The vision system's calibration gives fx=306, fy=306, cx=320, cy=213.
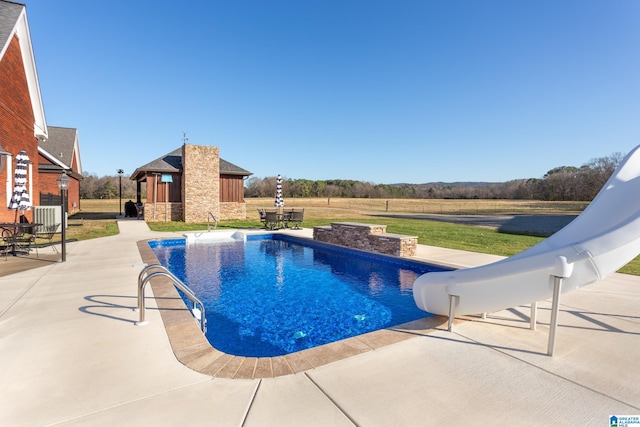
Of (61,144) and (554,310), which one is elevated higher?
(61,144)

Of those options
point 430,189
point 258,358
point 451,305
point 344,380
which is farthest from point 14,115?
point 430,189

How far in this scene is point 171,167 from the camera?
20.3 m

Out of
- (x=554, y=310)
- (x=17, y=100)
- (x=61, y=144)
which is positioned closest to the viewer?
(x=554, y=310)

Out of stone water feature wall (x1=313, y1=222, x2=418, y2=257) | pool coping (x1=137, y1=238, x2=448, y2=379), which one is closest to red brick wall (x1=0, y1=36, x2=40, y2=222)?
stone water feature wall (x1=313, y1=222, x2=418, y2=257)

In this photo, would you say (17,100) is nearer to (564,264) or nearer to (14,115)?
(14,115)

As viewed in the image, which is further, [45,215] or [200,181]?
[200,181]

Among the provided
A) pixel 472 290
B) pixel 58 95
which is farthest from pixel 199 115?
pixel 472 290

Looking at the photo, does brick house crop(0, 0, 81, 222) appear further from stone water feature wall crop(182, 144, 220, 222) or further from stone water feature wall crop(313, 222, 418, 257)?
stone water feature wall crop(313, 222, 418, 257)

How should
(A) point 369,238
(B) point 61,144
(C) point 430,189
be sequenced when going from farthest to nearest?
1. (C) point 430,189
2. (B) point 61,144
3. (A) point 369,238

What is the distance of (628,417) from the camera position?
228cm

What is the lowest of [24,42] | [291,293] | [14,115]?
[291,293]

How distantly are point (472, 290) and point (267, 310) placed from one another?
345cm

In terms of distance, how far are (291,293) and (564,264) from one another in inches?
189

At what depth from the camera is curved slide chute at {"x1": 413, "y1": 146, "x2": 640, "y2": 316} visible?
3002 millimetres
